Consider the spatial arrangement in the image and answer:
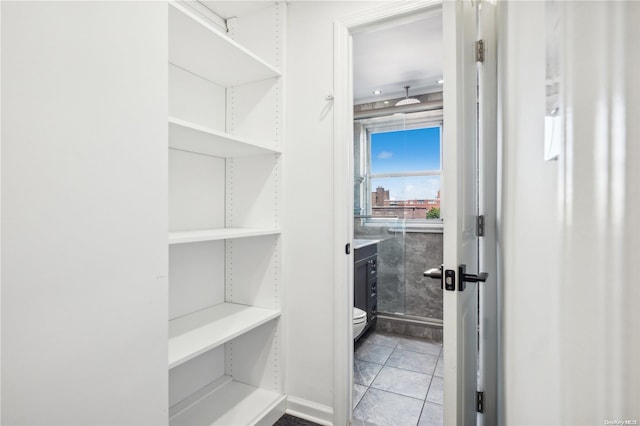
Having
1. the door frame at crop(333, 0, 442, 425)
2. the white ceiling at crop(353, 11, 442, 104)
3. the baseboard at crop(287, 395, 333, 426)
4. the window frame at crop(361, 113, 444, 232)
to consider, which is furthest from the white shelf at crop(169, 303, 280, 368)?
the window frame at crop(361, 113, 444, 232)

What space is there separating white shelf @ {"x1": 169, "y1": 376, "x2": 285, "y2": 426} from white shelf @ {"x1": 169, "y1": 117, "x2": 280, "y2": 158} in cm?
137

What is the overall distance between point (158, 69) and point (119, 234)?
0.54m

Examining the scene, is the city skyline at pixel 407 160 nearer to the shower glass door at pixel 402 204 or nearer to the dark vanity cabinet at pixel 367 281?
the shower glass door at pixel 402 204

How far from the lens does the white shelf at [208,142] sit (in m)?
1.25

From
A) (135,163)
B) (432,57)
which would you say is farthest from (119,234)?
(432,57)

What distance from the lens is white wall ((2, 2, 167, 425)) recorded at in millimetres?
694

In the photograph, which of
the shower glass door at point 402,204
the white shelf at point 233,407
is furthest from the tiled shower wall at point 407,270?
the white shelf at point 233,407

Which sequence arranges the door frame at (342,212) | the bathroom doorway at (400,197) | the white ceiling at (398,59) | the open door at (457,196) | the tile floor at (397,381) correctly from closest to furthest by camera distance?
the open door at (457,196) → the door frame at (342,212) → the tile floor at (397,381) → the white ceiling at (398,59) → the bathroom doorway at (400,197)

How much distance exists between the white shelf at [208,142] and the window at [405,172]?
1900 millimetres

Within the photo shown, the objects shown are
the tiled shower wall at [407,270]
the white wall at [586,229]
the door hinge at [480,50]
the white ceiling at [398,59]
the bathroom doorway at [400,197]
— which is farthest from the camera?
the tiled shower wall at [407,270]

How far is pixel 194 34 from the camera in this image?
1336 mm

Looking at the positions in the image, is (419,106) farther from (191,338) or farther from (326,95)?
(191,338)

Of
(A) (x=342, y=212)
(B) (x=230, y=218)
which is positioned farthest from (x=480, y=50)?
(B) (x=230, y=218)

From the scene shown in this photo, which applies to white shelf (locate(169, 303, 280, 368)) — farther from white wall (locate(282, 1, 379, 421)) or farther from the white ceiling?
the white ceiling
